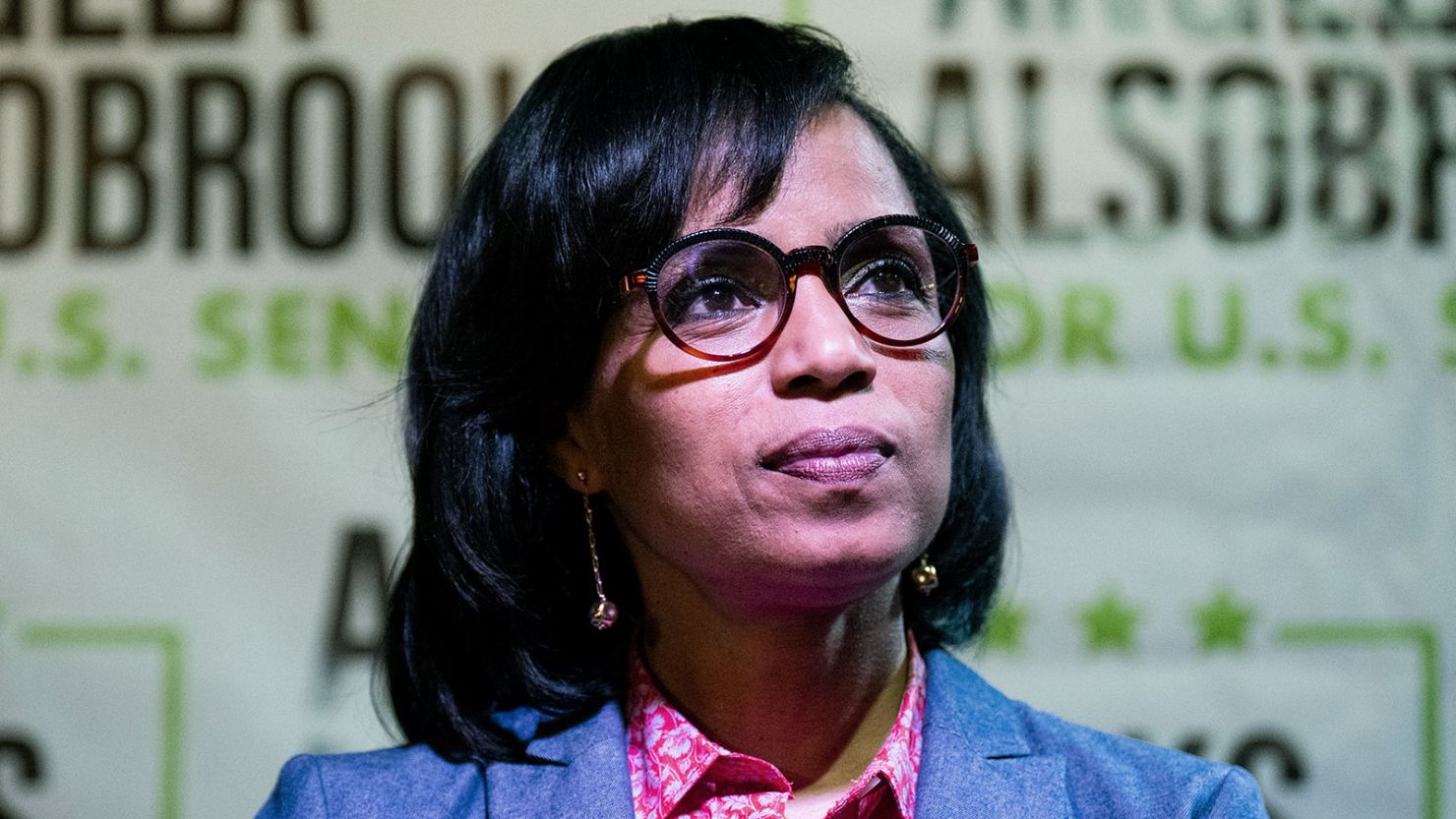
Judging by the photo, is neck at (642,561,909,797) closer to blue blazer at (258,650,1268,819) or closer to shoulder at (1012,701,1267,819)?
blue blazer at (258,650,1268,819)

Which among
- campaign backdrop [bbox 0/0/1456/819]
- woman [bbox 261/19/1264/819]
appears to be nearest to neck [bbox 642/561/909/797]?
woman [bbox 261/19/1264/819]

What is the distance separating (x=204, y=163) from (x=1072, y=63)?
4.63ft

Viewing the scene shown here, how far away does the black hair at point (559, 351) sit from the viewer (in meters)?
1.44

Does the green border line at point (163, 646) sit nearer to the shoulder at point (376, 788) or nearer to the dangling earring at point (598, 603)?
the shoulder at point (376, 788)

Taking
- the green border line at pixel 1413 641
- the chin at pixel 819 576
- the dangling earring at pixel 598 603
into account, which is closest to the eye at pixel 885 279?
the chin at pixel 819 576

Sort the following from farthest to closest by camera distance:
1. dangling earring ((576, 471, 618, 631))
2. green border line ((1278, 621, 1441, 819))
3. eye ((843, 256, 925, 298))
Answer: green border line ((1278, 621, 1441, 819))
dangling earring ((576, 471, 618, 631))
eye ((843, 256, 925, 298))

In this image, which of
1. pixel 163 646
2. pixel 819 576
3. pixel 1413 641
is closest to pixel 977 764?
pixel 819 576

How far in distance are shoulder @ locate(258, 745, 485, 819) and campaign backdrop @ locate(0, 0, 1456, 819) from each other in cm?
72

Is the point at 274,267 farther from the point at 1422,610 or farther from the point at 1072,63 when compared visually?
the point at 1422,610

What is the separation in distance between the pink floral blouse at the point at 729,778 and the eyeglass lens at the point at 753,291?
404 millimetres

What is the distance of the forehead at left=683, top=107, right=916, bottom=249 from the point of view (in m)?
1.40

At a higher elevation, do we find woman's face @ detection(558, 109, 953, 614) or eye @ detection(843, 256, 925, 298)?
eye @ detection(843, 256, 925, 298)

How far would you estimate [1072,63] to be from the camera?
2.29 m

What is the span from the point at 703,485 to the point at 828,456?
0.42 ft
